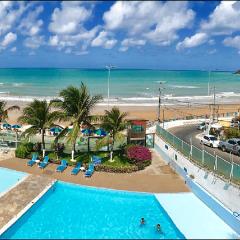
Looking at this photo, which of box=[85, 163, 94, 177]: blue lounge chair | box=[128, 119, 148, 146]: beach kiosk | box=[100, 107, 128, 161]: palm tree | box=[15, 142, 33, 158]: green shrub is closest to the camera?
box=[85, 163, 94, 177]: blue lounge chair

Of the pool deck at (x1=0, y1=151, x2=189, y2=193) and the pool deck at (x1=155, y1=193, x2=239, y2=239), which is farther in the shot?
the pool deck at (x1=0, y1=151, x2=189, y2=193)

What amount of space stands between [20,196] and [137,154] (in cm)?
887

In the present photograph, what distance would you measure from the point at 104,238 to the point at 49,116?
1242 cm

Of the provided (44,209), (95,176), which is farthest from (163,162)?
(44,209)

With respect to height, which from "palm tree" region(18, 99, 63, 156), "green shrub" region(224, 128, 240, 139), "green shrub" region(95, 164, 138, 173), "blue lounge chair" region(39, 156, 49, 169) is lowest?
"green shrub" region(95, 164, 138, 173)

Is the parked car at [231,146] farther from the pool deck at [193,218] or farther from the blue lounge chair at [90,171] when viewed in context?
the blue lounge chair at [90,171]

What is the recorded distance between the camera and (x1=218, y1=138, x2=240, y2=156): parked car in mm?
26938

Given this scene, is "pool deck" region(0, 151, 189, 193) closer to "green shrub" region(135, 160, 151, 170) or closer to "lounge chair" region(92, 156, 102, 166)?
"green shrub" region(135, 160, 151, 170)

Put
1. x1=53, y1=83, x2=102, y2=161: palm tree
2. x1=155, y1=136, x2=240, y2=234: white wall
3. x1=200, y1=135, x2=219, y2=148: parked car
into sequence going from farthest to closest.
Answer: x1=200, y1=135, x2=219, y2=148: parked car
x1=53, y1=83, x2=102, y2=161: palm tree
x1=155, y1=136, x2=240, y2=234: white wall

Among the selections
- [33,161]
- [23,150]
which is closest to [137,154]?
[33,161]

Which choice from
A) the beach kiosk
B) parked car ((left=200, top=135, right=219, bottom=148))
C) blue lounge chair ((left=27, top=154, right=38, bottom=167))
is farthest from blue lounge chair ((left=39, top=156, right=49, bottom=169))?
parked car ((left=200, top=135, right=219, bottom=148))

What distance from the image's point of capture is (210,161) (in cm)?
2080

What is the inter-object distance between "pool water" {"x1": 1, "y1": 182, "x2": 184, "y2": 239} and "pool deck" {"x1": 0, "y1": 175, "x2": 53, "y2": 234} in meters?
0.44

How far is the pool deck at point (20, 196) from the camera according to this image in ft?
58.0
